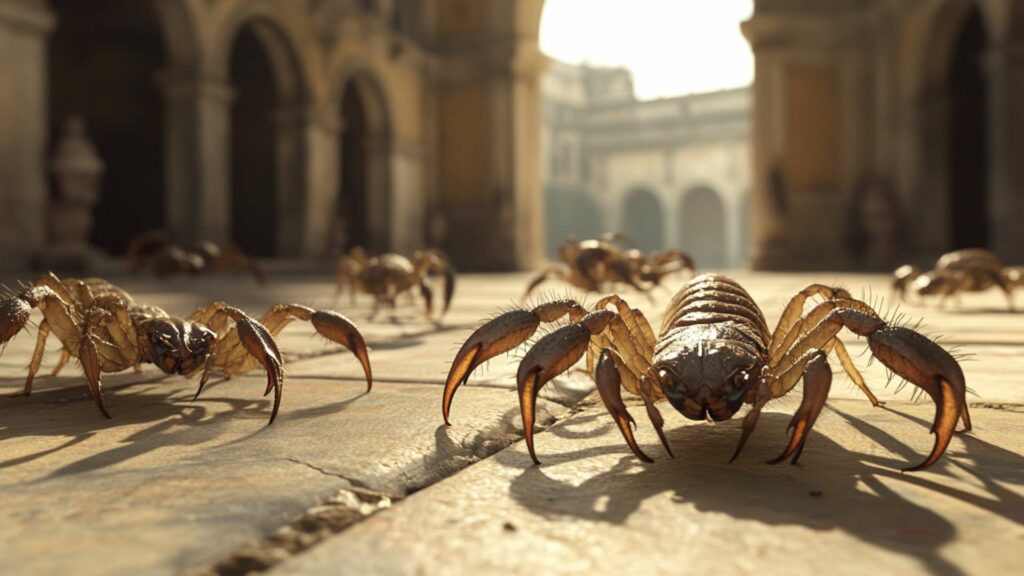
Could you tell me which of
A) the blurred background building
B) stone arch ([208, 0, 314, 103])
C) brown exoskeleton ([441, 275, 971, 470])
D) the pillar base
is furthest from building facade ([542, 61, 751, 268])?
brown exoskeleton ([441, 275, 971, 470])

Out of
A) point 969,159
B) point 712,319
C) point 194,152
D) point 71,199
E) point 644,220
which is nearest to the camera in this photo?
point 712,319

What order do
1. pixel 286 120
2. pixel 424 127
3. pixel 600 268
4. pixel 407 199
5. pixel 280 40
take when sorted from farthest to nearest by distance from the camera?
1. pixel 424 127
2. pixel 407 199
3. pixel 286 120
4. pixel 280 40
5. pixel 600 268

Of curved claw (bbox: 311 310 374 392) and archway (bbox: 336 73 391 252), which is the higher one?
archway (bbox: 336 73 391 252)

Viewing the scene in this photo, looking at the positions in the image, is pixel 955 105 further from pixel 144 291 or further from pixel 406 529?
pixel 406 529

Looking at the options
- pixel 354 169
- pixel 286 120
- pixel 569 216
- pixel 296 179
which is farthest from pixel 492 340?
pixel 569 216

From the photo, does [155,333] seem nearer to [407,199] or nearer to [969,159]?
[969,159]

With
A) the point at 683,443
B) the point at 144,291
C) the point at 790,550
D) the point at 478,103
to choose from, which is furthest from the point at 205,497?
the point at 478,103

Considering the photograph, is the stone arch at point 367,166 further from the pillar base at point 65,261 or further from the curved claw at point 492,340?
the curved claw at point 492,340

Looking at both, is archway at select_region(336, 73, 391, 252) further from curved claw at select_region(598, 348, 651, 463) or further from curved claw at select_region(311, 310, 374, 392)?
curved claw at select_region(598, 348, 651, 463)
